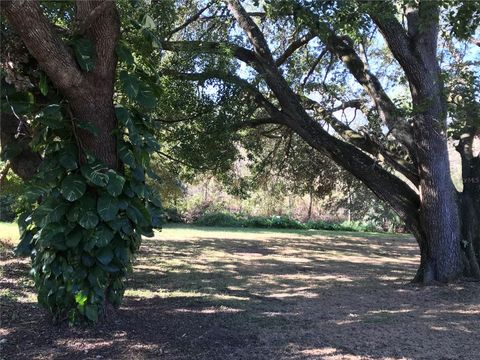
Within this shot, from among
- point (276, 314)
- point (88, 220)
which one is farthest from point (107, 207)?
point (276, 314)

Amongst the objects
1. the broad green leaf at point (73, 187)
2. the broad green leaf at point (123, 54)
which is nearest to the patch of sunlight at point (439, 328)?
the broad green leaf at point (73, 187)

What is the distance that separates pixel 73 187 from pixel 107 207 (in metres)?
0.37

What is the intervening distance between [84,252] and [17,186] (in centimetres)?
694

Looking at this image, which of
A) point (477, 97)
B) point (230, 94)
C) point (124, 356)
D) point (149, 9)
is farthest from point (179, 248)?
point (124, 356)

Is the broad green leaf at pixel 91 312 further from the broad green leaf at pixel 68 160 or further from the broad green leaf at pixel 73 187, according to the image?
the broad green leaf at pixel 68 160

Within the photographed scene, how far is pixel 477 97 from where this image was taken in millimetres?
7730

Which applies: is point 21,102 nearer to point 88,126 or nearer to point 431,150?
point 88,126

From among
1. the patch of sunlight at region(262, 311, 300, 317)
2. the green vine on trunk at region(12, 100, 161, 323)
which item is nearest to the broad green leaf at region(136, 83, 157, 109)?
the green vine on trunk at region(12, 100, 161, 323)

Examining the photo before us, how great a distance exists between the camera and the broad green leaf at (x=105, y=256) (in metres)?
4.70

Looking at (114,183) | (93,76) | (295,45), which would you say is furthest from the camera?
(295,45)

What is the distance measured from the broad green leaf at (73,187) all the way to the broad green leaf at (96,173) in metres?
0.09

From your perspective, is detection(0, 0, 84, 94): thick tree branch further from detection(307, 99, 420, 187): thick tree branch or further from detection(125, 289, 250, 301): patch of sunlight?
detection(307, 99, 420, 187): thick tree branch

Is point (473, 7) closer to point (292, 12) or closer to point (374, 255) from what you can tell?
point (292, 12)

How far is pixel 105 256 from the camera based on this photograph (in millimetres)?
4723
